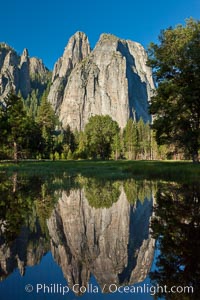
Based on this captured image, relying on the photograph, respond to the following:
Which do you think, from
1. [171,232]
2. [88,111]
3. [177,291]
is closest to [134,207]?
[171,232]

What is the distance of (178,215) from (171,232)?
1582mm

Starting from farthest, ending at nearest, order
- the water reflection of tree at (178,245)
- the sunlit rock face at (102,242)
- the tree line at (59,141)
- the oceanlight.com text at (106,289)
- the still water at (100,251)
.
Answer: the tree line at (59,141)
the sunlit rock face at (102,242)
the water reflection of tree at (178,245)
the still water at (100,251)
the oceanlight.com text at (106,289)

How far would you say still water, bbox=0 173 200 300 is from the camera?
13.3 ft

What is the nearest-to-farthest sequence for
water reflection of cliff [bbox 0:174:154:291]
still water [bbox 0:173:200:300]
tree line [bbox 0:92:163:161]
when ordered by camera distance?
1. still water [bbox 0:173:200:300]
2. water reflection of cliff [bbox 0:174:154:291]
3. tree line [bbox 0:92:163:161]

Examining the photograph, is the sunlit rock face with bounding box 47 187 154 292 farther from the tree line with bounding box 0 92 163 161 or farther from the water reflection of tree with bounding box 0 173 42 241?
the tree line with bounding box 0 92 163 161

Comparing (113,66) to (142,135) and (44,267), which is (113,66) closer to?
(142,135)

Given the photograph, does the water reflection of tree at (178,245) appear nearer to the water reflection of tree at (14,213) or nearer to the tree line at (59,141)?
the water reflection of tree at (14,213)

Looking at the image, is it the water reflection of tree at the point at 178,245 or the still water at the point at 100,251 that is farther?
the water reflection of tree at the point at 178,245

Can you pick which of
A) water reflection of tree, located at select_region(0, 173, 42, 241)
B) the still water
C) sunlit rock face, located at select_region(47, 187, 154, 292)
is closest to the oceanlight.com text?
the still water

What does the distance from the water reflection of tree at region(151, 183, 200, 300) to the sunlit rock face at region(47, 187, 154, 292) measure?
0.90ft

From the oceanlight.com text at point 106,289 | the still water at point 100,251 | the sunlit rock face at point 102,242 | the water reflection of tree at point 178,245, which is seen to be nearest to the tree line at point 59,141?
Answer: the sunlit rock face at point 102,242

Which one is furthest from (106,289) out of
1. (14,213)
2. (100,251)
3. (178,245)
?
(14,213)

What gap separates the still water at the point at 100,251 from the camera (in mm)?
4039

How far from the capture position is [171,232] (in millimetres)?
6480
